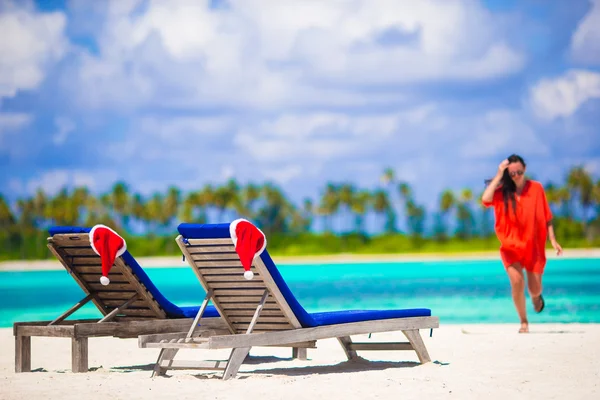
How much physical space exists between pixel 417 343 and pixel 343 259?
7187 centimetres

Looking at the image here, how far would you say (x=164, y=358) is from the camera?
7.12 meters

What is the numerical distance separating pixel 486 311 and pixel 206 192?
77666mm

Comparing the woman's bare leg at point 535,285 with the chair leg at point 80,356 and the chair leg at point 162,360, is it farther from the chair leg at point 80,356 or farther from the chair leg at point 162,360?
the chair leg at point 80,356

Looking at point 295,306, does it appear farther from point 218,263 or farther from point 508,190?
point 508,190

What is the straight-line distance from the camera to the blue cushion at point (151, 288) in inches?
288

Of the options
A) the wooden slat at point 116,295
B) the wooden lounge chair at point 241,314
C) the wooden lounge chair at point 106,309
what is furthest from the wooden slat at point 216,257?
the wooden slat at point 116,295

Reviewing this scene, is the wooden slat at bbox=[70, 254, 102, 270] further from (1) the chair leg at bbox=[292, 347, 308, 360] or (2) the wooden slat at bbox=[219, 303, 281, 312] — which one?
(1) the chair leg at bbox=[292, 347, 308, 360]

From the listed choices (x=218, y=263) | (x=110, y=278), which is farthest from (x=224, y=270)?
(x=110, y=278)

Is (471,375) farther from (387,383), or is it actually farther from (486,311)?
(486,311)

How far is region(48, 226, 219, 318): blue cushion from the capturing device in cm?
732

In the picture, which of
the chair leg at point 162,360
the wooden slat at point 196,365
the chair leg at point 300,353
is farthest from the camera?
the chair leg at point 300,353

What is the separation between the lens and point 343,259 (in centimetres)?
7925

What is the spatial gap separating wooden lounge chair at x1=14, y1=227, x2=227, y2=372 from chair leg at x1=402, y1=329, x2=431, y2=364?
4.69 feet

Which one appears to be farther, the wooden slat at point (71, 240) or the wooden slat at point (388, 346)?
the wooden slat at point (388, 346)
